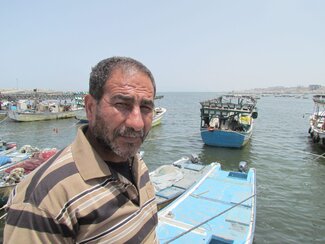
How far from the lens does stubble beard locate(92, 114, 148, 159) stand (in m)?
1.59

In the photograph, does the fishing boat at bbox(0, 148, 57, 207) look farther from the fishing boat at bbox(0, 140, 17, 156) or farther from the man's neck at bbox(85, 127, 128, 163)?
the man's neck at bbox(85, 127, 128, 163)

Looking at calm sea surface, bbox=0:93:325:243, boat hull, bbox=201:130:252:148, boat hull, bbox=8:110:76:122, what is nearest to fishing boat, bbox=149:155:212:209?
calm sea surface, bbox=0:93:325:243

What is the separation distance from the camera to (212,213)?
24.0 ft

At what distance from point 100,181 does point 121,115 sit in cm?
42

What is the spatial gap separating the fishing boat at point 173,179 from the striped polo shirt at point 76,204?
22.5 feet

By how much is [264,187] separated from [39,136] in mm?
21167

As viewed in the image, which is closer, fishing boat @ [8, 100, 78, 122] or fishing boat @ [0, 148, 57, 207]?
fishing boat @ [0, 148, 57, 207]

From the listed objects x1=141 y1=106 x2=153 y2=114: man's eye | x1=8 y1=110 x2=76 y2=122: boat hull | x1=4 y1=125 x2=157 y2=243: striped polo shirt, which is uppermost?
x1=141 y1=106 x2=153 y2=114: man's eye

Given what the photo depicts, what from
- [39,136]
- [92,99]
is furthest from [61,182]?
[39,136]

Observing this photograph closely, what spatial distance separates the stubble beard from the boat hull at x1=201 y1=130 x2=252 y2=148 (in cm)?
1830

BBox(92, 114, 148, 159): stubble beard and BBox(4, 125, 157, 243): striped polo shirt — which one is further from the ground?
BBox(92, 114, 148, 159): stubble beard

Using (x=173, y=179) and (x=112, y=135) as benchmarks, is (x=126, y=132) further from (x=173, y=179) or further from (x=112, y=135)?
(x=173, y=179)

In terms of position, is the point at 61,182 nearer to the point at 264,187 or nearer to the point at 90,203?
the point at 90,203

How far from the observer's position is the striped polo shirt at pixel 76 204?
4.09 ft
